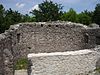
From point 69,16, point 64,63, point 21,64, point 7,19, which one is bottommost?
point 21,64

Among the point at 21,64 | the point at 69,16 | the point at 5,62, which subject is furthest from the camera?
the point at 69,16

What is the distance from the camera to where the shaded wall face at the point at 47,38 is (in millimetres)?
21031

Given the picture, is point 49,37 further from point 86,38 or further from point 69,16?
point 69,16

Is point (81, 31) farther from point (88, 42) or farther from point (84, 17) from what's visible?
point (84, 17)

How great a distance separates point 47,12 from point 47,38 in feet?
66.1

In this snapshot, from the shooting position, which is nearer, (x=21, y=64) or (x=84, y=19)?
(x=21, y=64)

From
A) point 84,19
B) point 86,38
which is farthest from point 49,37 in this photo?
point 84,19

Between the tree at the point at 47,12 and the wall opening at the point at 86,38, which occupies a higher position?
the tree at the point at 47,12

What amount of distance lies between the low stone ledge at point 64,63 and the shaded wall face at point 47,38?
804cm

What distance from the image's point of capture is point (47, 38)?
21406mm

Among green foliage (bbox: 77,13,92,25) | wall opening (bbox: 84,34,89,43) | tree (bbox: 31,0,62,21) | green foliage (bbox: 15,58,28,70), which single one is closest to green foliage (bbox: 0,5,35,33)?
tree (bbox: 31,0,62,21)

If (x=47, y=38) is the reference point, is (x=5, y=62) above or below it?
below

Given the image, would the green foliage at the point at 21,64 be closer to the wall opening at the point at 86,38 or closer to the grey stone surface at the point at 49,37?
the grey stone surface at the point at 49,37

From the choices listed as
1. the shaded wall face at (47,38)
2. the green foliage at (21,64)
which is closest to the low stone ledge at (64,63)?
the green foliage at (21,64)
